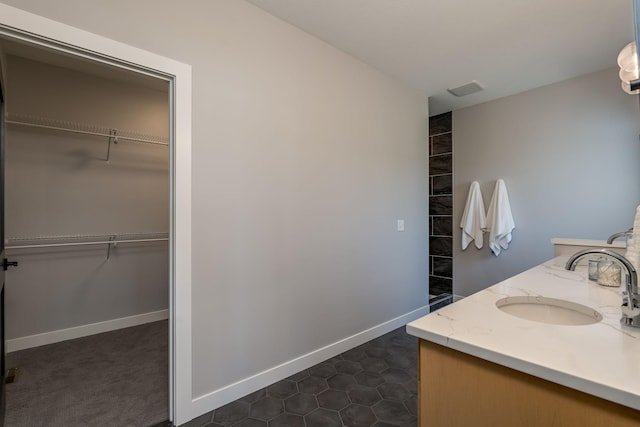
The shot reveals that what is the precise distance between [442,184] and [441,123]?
2.71ft

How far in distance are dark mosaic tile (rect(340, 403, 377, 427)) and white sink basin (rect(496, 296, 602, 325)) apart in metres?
1.04

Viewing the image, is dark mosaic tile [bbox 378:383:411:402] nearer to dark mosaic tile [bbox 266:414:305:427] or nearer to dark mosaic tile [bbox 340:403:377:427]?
dark mosaic tile [bbox 340:403:377:427]

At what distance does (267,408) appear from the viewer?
70.9 inches

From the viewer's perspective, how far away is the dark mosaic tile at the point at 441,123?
3918mm

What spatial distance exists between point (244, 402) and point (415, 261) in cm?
225

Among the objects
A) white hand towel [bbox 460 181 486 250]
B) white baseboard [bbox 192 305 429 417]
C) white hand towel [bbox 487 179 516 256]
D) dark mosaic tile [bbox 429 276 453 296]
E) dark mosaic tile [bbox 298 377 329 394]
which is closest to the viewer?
white baseboard [bbox 192 305 429 417]

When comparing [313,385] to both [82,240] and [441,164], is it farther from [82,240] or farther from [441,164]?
[441,164]

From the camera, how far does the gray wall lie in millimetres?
2740

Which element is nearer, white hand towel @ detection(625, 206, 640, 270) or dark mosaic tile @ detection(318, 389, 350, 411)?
white hand towel @ detection(625, 206, 640, 270)

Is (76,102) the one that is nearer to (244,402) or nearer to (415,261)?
(244,402)

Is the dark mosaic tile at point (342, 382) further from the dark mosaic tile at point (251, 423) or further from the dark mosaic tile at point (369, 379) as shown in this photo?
the dark mosaic tile at point (251, 423)

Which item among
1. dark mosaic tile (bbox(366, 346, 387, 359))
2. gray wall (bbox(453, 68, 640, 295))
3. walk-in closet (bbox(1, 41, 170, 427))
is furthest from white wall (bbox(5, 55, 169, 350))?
gray wall (bbox(453, 68, 640, 295))

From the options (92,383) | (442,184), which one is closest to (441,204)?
(442,184)

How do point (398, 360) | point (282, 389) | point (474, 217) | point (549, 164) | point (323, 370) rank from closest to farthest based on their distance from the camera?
point (282, 389) → point (323, 370) → point (398, 360) → point (549, 164) → point (474, 217)
